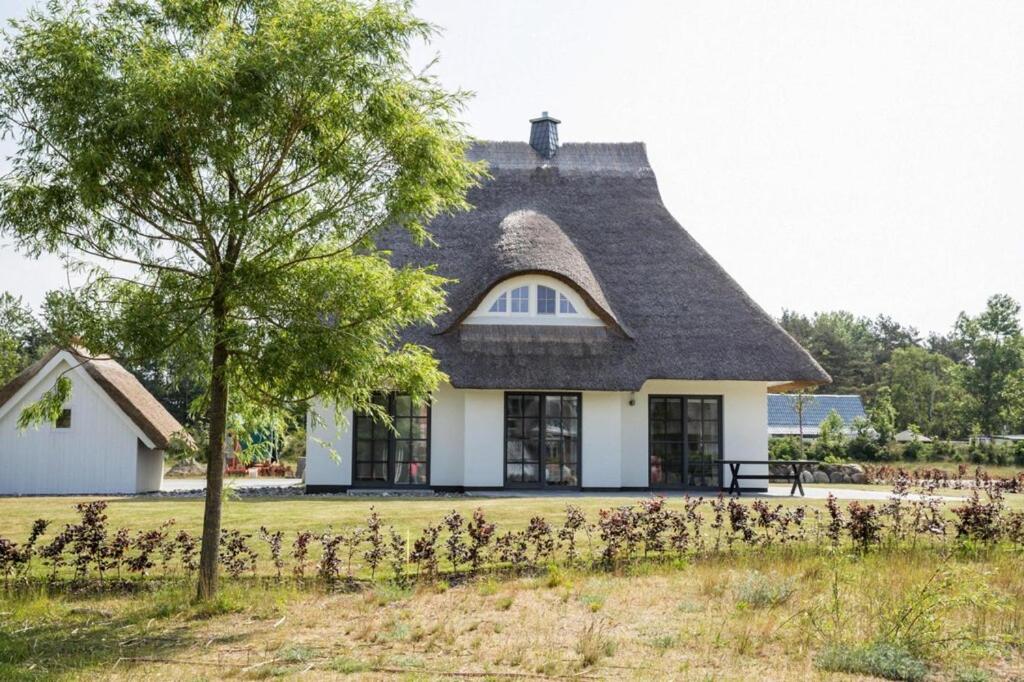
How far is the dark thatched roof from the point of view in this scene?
60.0 feet

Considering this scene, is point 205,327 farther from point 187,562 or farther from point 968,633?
point 968,633

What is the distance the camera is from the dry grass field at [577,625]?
5730mm

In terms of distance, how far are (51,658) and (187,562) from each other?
253 centimetres

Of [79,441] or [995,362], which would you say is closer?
[79,441]

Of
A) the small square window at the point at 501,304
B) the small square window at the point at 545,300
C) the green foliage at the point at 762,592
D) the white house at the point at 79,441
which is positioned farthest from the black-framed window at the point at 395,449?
the green foliage at the point at 762,592

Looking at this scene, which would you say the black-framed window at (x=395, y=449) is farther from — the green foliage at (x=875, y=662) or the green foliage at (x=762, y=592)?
the green foliage at (x=875, y=662)

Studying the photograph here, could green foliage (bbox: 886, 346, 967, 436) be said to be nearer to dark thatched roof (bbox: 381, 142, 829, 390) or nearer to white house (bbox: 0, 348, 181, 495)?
dark thatched roof (bbox: 381, 142, 829, 390)

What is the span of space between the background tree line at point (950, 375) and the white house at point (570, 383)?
29.0m

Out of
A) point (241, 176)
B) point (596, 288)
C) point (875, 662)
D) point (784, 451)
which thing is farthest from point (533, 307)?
point (784, 451)

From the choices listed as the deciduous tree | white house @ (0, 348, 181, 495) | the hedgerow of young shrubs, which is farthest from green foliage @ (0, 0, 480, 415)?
white house @ (0, 348, 181, 495)

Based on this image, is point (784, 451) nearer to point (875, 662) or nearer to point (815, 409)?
point (815, 409)

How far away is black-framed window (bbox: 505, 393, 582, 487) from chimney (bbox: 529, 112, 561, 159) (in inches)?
297

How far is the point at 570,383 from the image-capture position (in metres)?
18.0

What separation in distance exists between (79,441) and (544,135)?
13.4 m
